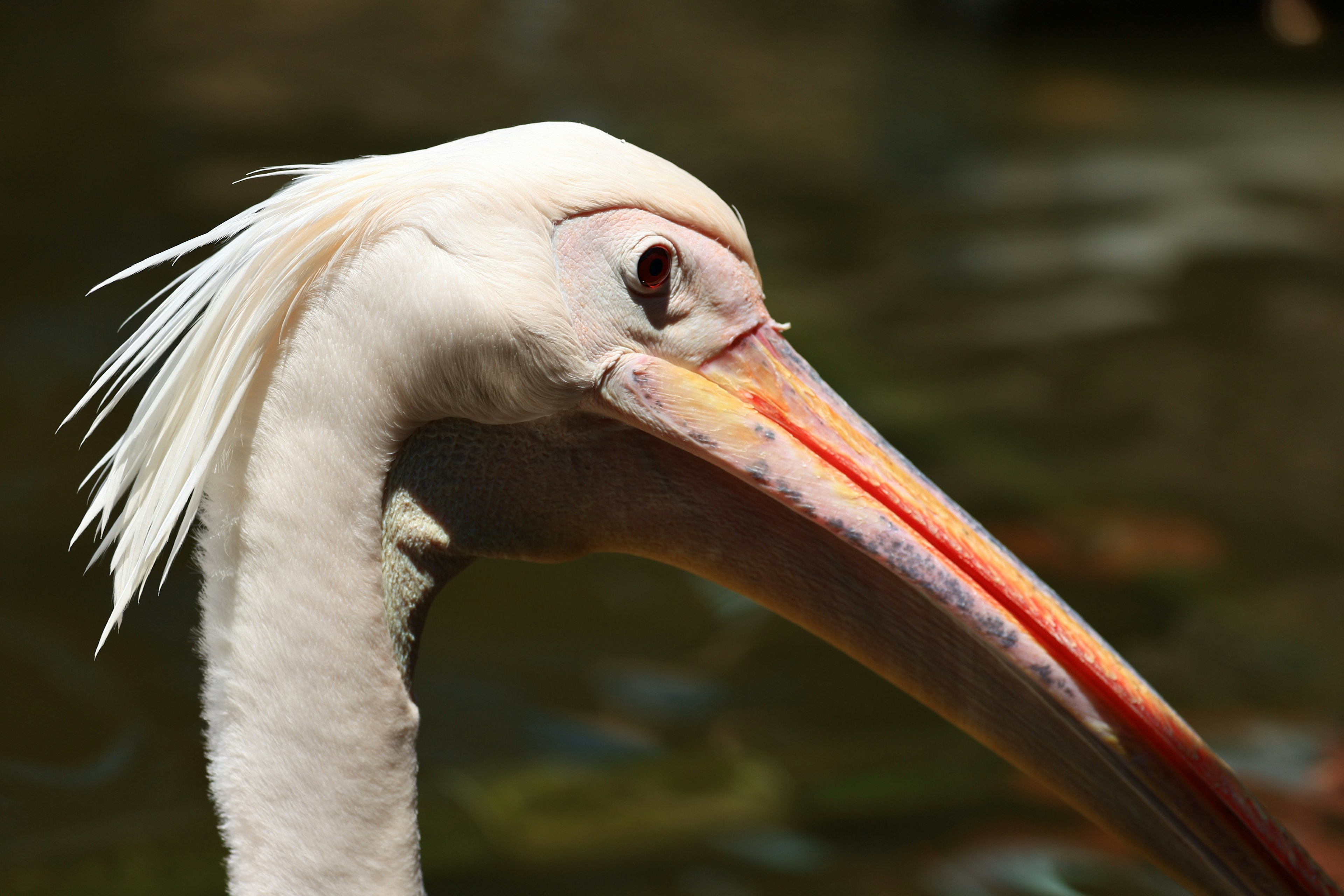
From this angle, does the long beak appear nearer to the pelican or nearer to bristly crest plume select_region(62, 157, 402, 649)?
the pelican

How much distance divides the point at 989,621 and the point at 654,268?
21.2 inches

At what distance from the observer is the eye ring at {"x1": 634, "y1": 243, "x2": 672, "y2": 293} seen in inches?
57.5

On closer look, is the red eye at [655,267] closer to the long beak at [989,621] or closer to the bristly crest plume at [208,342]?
the long beak at [989,621]

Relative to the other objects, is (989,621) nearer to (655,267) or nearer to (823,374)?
(655,267)

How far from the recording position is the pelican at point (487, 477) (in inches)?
56.3

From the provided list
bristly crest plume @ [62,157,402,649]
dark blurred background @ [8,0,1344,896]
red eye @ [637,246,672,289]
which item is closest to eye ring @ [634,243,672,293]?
red eye @ [637,246,672,289]

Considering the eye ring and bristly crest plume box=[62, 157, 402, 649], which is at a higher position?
the eye ring

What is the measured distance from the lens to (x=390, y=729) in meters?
1.53

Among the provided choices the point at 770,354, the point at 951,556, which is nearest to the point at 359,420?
the point at 770,354

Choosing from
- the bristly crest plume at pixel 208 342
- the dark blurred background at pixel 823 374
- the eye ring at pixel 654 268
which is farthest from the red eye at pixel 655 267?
the dark blurred background at pixel 823 374

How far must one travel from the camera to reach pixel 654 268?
4.85 feet

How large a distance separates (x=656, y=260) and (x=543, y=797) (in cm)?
233

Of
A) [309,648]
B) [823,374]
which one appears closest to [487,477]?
[309,648]

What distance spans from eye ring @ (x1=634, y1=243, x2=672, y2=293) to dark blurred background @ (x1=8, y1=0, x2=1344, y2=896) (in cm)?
213
